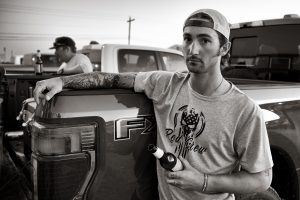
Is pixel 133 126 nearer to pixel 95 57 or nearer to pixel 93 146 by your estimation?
pixel 93 146

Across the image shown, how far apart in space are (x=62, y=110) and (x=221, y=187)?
2.79 feet

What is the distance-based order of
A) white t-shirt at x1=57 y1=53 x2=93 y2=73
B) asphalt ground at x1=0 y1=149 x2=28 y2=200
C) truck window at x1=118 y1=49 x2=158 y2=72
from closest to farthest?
asphalt ground at x1=0 y1=149 x2=28 y2=200, white t-shirt at x1=57 y1=53 x2=93 y2=73, truck window at x1=118 y1=49 x2=158 y2=72

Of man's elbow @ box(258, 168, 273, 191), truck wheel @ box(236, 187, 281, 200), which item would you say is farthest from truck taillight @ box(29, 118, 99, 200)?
truck wheel @ box(236, 187, 281, 200)

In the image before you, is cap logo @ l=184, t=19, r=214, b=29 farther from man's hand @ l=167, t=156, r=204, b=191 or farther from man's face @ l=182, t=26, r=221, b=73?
man's hand @ l=167, t=156, r=204, b=191

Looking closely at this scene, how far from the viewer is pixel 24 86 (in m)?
3.17

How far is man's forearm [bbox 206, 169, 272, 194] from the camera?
5.30 ft

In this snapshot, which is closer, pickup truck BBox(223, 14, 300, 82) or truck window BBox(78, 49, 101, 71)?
pickup truck BBox(223, 14, 300, 82)

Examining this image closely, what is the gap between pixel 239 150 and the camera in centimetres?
166

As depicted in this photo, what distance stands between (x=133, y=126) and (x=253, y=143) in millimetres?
605

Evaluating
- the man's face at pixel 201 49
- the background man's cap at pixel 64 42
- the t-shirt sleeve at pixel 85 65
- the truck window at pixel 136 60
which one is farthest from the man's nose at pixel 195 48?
the background man's cap at pixel 64 42

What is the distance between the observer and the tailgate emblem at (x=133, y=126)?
1.48m

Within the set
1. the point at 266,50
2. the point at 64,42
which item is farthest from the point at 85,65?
the point at 266,50

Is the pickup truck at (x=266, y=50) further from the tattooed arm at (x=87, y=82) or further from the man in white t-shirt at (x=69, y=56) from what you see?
the man in white t-shirt at (x=69, y=56)

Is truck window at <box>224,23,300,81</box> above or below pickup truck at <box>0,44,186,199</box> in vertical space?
above
